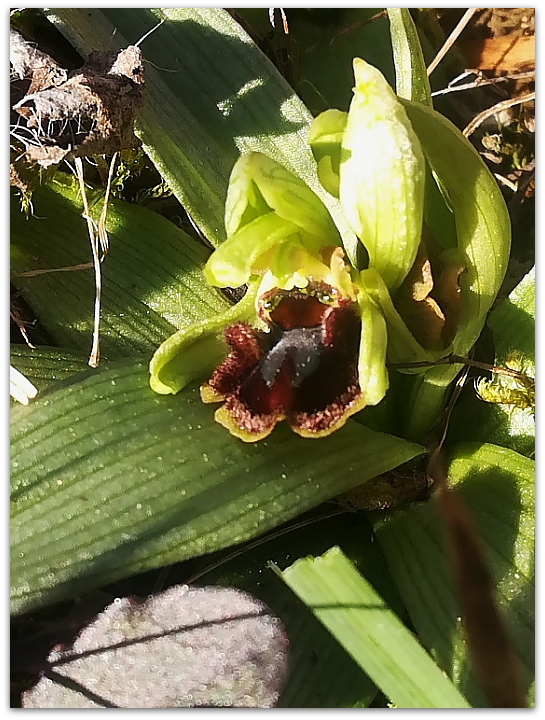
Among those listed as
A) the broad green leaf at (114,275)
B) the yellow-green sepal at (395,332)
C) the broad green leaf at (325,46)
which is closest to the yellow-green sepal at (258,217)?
the yellow-green sepal at (395,332)

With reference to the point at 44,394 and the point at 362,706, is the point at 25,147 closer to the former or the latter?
the point at 44,394

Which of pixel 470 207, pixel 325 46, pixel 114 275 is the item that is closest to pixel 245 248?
pixel 470 207

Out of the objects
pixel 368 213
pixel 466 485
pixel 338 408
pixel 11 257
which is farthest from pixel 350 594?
pixel 11 257

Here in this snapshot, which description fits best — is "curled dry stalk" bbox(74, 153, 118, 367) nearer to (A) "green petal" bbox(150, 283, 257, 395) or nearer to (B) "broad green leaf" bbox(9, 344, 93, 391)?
(B) "broad green leaf" bbox(9, 344, 93, 391)

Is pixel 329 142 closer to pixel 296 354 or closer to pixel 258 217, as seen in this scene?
pixel 258 217

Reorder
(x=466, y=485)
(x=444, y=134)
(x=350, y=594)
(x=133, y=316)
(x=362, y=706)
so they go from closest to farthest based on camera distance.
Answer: (x=350, y=594) → (x=444, y=134) → (x=362, y=706) → (x=466, y=485) → (x=133, y=316)

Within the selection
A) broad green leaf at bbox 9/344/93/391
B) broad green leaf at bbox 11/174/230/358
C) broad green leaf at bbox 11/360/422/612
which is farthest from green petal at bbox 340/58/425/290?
broad green leaf at bbox 9/344/93/391

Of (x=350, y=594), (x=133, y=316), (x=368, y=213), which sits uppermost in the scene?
(x=368, y=213)
